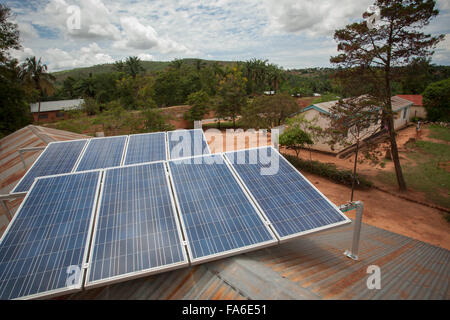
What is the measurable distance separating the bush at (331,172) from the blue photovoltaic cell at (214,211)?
13410mm

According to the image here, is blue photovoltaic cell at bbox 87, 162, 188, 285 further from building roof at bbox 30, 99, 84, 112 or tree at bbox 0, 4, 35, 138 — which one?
building roof at bbox 30, 99, 84, 112

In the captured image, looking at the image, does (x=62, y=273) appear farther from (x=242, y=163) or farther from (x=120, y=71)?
(x=120, y=71)

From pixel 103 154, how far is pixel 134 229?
674 cm

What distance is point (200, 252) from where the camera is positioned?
4.71 m

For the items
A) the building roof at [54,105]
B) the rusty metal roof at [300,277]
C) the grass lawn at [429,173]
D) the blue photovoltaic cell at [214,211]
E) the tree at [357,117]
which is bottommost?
the grass lawn at [429,173]

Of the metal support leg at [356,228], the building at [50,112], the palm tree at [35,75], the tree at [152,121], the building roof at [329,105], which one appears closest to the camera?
the metal support leg at [356,228]

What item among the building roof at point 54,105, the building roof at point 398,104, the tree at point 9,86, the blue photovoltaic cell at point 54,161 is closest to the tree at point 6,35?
the tree at point 9,86

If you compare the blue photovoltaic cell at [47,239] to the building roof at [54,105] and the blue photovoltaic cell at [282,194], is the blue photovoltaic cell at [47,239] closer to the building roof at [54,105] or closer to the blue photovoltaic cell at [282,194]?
the blue photovoltaic cell at [282,194]

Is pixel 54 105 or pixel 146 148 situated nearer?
pixel 146 148

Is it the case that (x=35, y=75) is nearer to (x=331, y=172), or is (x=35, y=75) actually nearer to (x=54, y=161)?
(x=54, y=161)

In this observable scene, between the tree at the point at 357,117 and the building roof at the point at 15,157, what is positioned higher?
the tree at the point at 357,117

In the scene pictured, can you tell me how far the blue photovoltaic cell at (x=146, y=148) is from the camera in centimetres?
1059

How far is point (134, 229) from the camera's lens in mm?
5148

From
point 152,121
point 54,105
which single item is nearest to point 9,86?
point 152,121
